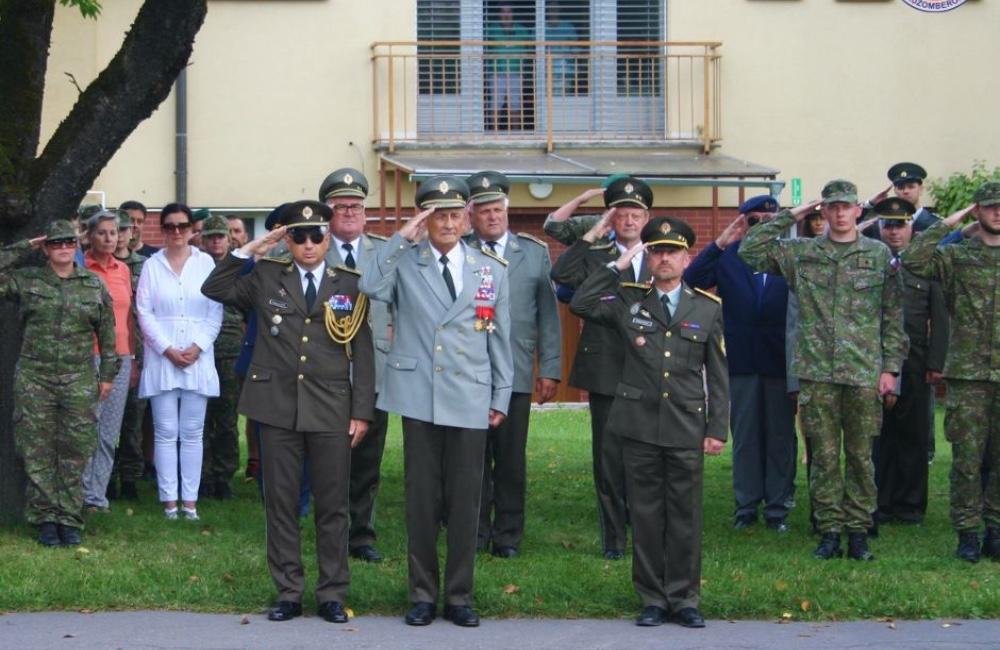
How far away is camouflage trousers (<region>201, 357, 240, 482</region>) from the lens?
12.4m

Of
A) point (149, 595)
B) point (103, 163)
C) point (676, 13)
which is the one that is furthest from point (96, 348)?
point (676, 13)

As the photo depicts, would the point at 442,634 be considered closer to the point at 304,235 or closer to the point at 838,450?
the point at 304,235

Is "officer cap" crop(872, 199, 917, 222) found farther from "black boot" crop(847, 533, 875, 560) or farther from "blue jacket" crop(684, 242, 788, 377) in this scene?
"black boot" crop(847, 533, 875, 560)

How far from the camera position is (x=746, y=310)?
1124 centimetres

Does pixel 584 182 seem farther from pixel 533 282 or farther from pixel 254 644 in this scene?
pixel 254 644

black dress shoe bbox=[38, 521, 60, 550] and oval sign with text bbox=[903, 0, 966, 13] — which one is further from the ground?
oval sign with text bbox=[903, 0, 966, 13]

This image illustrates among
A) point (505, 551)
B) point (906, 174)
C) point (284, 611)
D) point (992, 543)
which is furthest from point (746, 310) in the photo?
point (284, 611)

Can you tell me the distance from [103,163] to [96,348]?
1.23 meters

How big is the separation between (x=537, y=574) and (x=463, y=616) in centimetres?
91

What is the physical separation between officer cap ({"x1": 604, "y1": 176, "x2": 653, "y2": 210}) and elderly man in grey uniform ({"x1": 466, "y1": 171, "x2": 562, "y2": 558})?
0.56 meters

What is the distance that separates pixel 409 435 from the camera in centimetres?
877

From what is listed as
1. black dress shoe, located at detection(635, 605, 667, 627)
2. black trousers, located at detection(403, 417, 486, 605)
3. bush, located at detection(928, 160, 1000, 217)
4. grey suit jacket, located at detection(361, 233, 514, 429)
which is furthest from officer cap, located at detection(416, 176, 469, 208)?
bush, located at detection(928, 160, 1000, 217)

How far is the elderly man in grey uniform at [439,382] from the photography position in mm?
8680

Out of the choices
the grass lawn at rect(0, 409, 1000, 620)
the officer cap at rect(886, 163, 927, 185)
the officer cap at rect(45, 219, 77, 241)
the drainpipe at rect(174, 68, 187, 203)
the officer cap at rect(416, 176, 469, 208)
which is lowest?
the grass lawn at rect(0, 409, 1000, 620)
